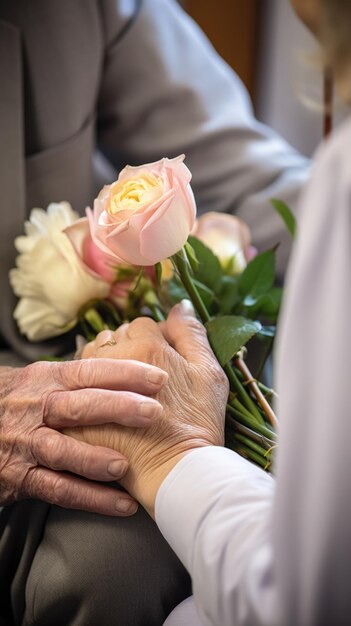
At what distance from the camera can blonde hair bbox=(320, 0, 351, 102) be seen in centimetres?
40

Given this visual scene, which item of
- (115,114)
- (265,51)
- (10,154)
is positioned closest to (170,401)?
(10,154)

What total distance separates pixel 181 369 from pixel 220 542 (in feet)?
0.59

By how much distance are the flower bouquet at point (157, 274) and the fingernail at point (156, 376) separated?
74mm

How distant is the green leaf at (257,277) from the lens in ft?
2.44

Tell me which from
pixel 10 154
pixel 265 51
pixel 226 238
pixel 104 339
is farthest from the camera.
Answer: pixel 265 51

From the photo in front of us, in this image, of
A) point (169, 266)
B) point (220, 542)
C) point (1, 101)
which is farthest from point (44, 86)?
point (220, 542)

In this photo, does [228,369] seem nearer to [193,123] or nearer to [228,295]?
[228,295]

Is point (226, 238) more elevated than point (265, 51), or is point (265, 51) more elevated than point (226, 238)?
point (226, 238)

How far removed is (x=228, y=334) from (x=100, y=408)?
134 millimetres

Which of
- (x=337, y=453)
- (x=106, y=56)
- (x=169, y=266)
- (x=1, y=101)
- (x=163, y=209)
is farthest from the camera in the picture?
(x=106, y=56)

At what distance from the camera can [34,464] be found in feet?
2.04

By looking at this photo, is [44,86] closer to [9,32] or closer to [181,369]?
[9,32]

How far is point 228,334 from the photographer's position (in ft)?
2.09

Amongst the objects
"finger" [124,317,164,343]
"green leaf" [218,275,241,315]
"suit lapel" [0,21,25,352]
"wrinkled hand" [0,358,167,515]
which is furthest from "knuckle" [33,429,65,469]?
"suit lapel" [0,21,25,352]
